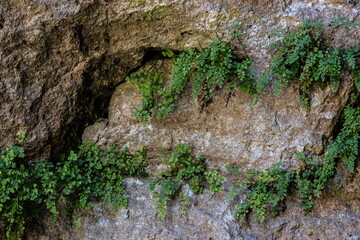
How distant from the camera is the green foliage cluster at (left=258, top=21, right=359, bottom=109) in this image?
3808mm

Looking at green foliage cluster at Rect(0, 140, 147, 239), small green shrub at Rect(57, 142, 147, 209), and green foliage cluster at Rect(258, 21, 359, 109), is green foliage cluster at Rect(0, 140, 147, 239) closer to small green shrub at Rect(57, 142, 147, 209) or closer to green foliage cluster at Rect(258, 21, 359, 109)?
small green shrub at Rect(57, 142, 147, 209)

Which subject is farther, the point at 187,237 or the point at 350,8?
the point at 187,237

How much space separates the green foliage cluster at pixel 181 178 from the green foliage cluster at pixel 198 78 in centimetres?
52

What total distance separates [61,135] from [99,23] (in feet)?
4.48

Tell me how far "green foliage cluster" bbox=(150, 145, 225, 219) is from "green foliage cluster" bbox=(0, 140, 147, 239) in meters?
0.36

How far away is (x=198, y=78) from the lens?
166 inches

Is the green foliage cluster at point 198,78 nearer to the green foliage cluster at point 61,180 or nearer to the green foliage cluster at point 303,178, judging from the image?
the green foliage cluster at point 61,180

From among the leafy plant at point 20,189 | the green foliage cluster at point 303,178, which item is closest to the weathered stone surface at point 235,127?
the green foliage cluster at point 303,178

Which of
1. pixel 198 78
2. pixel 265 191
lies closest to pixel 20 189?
pixel 198 78

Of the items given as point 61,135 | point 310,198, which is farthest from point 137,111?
point 310,198

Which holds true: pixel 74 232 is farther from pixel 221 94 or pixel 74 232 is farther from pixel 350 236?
pixel 350 236

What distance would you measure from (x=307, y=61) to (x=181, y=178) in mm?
1849

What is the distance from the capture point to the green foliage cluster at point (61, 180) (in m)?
4.17

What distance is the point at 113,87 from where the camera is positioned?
15.7 ft
